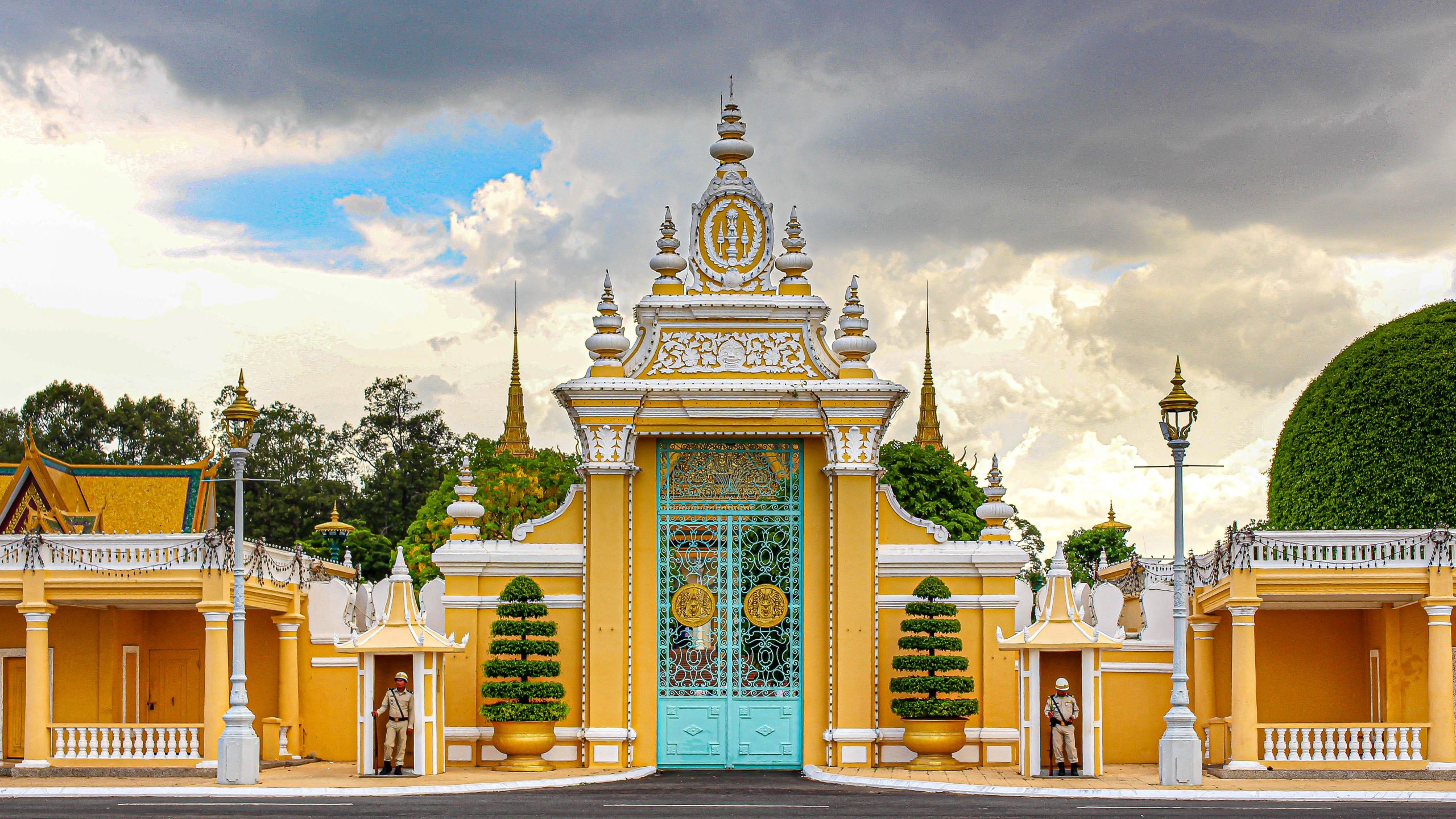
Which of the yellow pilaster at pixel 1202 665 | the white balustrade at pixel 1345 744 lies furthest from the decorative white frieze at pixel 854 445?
the white balustrade at pixel 1345 744

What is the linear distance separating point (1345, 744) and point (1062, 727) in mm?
3959

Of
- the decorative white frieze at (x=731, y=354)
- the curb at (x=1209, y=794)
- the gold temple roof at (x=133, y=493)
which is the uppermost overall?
the decorative white frieze at (x=731, y=354)

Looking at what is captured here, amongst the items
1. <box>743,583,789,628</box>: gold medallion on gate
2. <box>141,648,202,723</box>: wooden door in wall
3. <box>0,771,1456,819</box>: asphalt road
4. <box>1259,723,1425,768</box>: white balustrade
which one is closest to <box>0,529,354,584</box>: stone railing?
<box>141,648,202,723</box>: wooden door in wall

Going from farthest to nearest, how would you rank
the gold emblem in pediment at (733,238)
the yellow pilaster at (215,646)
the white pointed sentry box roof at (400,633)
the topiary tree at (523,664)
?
the gold emblem in pediment at (733,238) → the yellow pilaster at (215,646) → the topiary tree at (523,664) → the white pointed sentry box roof at (400,633)

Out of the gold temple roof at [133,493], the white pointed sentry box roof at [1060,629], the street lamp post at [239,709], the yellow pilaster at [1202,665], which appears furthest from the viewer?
the gold temple roof at [133,493]

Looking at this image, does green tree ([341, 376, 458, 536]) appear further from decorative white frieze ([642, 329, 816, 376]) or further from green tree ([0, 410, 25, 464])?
decorative white frieze ([642, 329, 816, 376])

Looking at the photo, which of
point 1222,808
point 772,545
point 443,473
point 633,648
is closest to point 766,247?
point 772,545

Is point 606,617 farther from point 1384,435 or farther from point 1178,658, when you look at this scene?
point 1384,435

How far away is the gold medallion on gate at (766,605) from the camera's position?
22.9m

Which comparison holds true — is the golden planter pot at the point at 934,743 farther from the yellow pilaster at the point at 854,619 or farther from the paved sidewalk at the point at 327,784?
the paved sidewalk at the point at 327,784

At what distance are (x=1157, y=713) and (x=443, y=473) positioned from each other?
45443 millimetres

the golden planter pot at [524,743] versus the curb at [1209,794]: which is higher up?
the golden planter pot at [524,743]

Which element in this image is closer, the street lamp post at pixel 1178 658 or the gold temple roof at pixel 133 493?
the street lamp post at pixel 1178 658

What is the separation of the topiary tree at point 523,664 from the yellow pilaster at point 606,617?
0.63 meters
